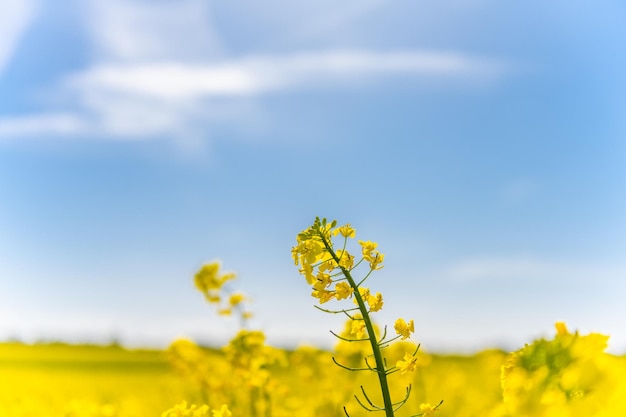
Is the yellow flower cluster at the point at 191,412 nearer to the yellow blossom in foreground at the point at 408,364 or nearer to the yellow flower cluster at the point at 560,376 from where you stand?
the yellow blossom in foreground at the point at 408,364

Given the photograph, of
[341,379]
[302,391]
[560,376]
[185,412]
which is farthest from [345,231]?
[302,391]

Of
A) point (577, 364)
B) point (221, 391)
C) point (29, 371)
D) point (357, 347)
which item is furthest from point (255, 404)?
point (29, 371)

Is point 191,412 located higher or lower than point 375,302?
lower

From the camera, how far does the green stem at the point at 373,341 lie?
2.17 m

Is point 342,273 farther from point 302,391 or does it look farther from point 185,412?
point 302,391

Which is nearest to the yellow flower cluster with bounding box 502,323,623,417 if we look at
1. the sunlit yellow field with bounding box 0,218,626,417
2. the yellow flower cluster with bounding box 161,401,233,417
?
the sunlit yellow field with bounding box 0,218,626,417

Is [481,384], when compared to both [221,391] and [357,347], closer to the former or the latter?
[357,347]

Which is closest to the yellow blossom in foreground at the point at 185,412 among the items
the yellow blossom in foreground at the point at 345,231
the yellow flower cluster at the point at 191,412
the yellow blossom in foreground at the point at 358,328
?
the yellow flower cluster at the point at 191,412

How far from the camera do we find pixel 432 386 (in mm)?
7664

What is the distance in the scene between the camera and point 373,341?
7.10 ft

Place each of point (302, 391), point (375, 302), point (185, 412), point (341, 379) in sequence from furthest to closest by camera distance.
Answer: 1. point (302, 391)
2. point (341, 379)
3. point (185, 412)
4. point (375, 302)

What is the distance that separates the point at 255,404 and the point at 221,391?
41 centimetres

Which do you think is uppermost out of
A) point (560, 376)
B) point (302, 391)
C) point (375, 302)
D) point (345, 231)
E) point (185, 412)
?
point (302, 391)

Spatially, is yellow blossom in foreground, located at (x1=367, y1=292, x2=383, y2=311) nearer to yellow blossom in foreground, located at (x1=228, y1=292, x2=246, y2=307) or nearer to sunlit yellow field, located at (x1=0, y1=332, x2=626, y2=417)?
sunlit yellow field, located at (x1=0, y1=332, x2=626, y2=417)
